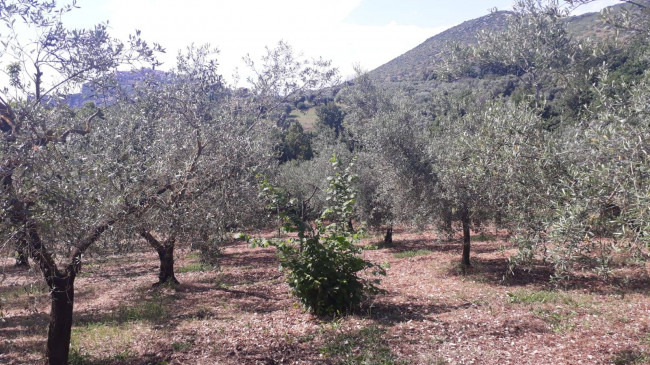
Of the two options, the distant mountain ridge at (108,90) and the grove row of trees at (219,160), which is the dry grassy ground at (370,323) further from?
the distant mountain ridge at (108,90)

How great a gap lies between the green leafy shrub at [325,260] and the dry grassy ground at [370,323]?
469mm

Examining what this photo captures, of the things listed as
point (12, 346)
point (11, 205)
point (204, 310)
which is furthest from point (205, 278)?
point (11, 205)

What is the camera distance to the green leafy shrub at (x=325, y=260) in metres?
9.12

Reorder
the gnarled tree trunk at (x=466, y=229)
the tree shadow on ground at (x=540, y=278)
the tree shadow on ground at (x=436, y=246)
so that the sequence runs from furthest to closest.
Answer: the tree shadow on ground at (x=436, y=246), the gnarled tree trunk at (x=466, y=229), the tree shadow on ground at (x=540, y=278)

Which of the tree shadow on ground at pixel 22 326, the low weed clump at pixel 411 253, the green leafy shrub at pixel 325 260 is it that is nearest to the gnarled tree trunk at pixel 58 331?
the green leafy shrub at pixel 325 260

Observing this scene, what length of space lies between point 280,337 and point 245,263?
39.6ft

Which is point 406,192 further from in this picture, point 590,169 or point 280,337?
point 590,169

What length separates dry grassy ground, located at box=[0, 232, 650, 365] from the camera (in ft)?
23.8

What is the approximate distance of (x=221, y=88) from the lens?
1211 cm

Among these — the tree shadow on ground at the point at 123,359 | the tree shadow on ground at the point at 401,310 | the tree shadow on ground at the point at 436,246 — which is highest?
the tree shadow on ground at the point at 123,359

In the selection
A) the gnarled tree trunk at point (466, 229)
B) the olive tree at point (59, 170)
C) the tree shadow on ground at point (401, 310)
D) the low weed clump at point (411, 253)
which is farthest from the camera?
the low weed clump at point (411, 253)

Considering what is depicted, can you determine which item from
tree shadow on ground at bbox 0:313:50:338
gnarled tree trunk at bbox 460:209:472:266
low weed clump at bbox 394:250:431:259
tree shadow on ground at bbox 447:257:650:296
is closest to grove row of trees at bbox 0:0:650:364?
gnarled tree trunk at bbox 460:209:472:266

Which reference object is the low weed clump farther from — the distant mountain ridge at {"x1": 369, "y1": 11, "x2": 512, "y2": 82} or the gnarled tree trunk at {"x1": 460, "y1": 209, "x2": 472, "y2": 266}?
the distant mountain ridge at {"x1": 369, "y1": 11, "x2": 512, "y2": 82}

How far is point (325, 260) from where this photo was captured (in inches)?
364
